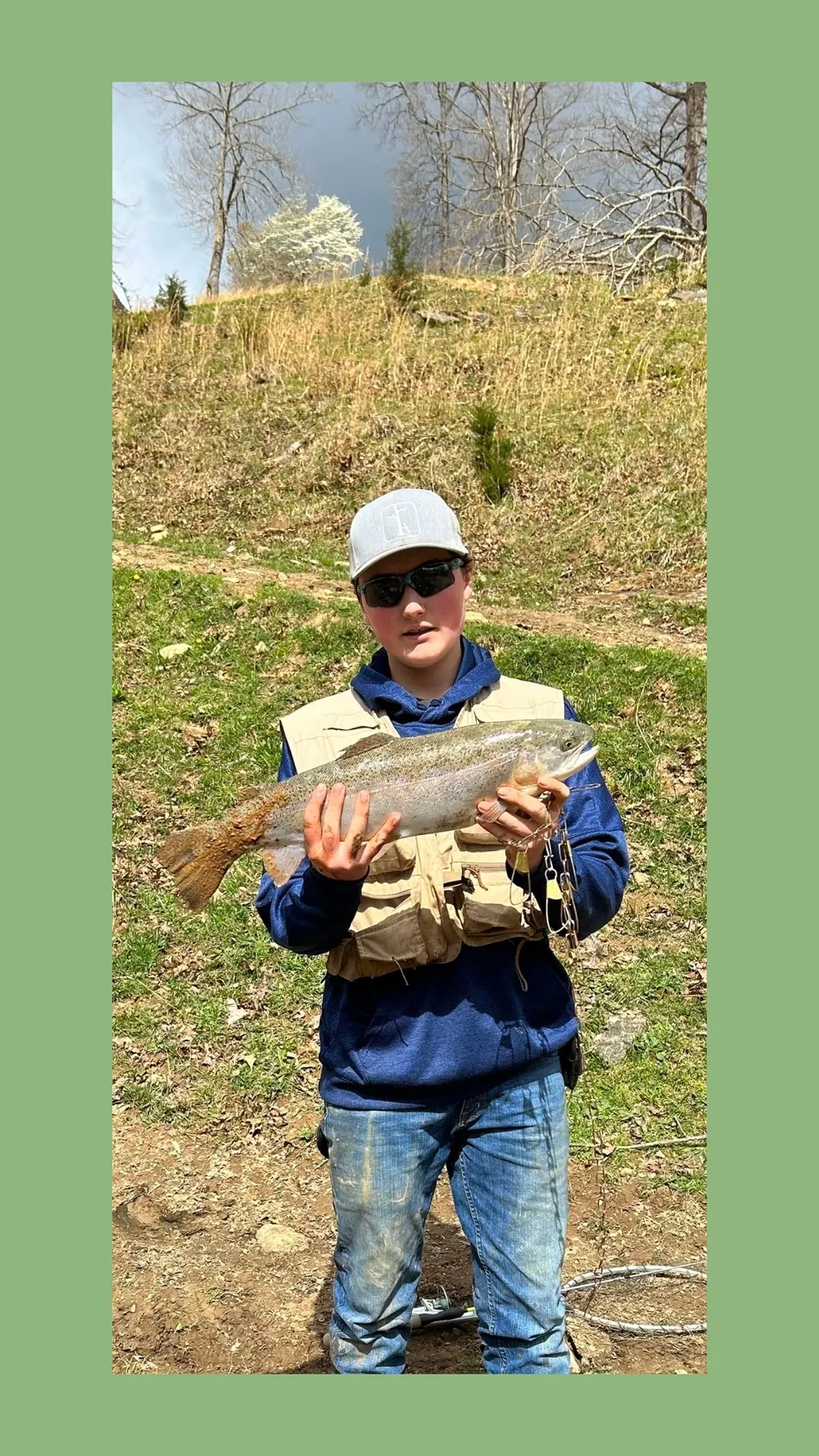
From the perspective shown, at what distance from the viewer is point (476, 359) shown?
1688cm

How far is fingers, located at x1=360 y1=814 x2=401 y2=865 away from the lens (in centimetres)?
278

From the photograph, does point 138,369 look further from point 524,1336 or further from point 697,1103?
point 524,1336

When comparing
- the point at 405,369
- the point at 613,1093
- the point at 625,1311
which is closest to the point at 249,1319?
the point at 625,1311

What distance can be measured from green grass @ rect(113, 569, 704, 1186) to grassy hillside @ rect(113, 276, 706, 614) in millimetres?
1995

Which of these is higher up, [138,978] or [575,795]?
[575,795]

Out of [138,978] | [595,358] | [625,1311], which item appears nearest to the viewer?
[625,1311]

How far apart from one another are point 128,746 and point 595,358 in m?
10.5

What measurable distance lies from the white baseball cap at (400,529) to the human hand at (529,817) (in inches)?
28.9

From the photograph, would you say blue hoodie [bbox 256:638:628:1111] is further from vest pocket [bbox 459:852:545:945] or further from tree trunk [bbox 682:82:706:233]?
tree trunk [bbox 682:82:706:233]

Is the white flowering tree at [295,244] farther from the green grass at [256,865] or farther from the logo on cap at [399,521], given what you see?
the logo on cap at [399,521]

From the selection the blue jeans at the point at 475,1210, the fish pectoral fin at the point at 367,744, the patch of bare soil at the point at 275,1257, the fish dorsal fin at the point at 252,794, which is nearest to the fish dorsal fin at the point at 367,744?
the fish pectoral fin at the point at 367,744

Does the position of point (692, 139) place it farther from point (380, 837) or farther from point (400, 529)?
point (380, 837)

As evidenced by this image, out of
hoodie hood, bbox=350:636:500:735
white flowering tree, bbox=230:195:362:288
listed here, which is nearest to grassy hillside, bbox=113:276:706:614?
hoodie hood, bbox=350:636:500:735

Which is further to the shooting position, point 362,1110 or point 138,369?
point 138,369
